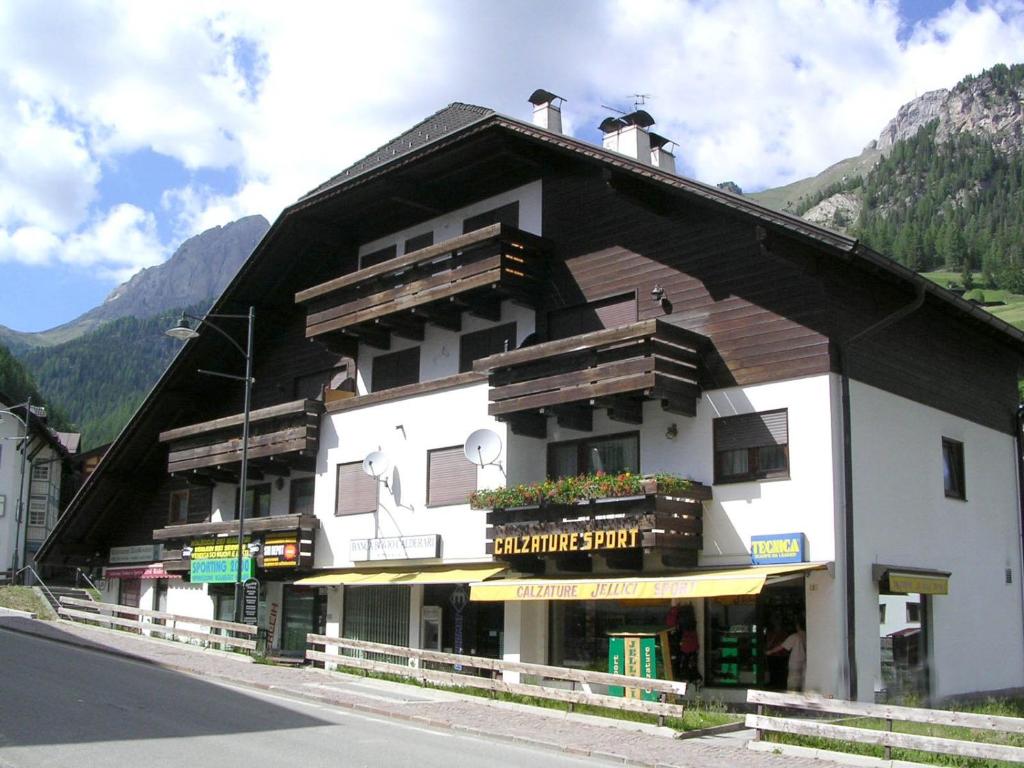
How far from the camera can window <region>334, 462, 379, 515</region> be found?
88.6 ft

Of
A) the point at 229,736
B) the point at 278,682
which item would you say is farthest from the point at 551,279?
the point at 229,736

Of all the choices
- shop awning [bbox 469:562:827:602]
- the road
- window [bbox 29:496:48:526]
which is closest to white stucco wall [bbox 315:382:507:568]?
shop awning [bbox 469:562:827:602]

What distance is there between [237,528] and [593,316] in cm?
1192

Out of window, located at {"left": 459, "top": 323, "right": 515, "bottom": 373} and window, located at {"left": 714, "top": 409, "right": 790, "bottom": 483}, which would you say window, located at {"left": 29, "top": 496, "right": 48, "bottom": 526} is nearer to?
window, located at {"left": 459, "top": 323, "right": 515, "bottom": 373}

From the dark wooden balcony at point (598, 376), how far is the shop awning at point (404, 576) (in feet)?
9.96

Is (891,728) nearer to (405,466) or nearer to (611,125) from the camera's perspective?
(405,466)

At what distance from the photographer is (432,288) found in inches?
1002

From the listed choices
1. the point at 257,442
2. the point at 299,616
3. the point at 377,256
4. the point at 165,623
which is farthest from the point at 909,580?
the point at 165,623

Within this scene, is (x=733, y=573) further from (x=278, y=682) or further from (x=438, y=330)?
(x=438, y=330)

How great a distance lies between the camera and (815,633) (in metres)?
19.0

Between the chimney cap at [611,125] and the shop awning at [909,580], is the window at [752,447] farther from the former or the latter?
the chimney cap at [611,125]

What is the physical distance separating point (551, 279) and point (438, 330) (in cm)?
376

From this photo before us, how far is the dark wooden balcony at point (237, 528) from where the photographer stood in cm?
2808

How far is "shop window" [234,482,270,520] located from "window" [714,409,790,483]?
15.4m
